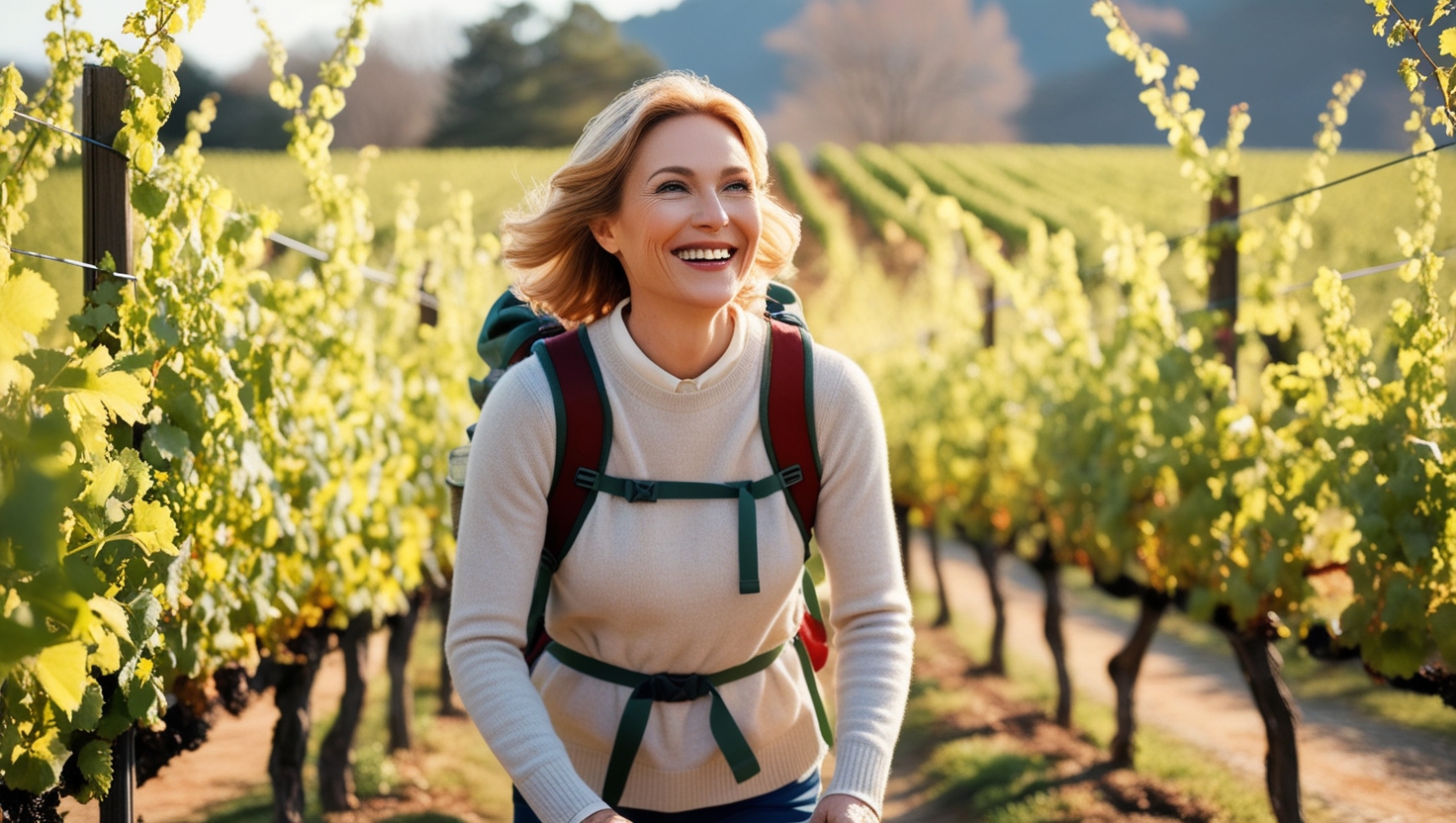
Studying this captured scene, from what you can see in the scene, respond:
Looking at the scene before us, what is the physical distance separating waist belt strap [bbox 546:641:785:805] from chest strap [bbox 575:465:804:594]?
0.17 meters

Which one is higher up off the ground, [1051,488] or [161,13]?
[161,13]

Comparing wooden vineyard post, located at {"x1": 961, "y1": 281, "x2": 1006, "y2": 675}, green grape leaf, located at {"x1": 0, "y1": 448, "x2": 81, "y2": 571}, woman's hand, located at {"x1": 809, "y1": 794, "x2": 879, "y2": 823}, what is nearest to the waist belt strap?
woman's hand, located at {"x1": 809, "y1": 794, "x2": 879, "y2": 823}

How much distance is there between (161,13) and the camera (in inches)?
87.0

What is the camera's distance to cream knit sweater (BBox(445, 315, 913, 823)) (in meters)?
1.71

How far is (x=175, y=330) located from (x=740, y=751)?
1.43 metres

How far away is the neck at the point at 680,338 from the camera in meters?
1.84

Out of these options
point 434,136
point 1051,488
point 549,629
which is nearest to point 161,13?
point 549,629

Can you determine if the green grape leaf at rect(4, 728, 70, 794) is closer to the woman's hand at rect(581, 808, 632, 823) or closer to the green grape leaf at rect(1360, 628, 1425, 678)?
the woman's hand at rect(581, 808, 632, 823)

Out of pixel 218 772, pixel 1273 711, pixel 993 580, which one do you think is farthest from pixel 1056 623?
pixel 218 772

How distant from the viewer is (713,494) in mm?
1770

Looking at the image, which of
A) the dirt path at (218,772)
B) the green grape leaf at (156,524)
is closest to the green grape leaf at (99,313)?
the green grape leaf at (156,524)

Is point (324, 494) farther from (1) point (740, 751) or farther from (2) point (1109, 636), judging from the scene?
(2) point (1109, 636)

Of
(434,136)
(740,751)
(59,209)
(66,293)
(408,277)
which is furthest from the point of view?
(434,136)

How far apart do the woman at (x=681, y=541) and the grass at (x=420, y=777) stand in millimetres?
3503
